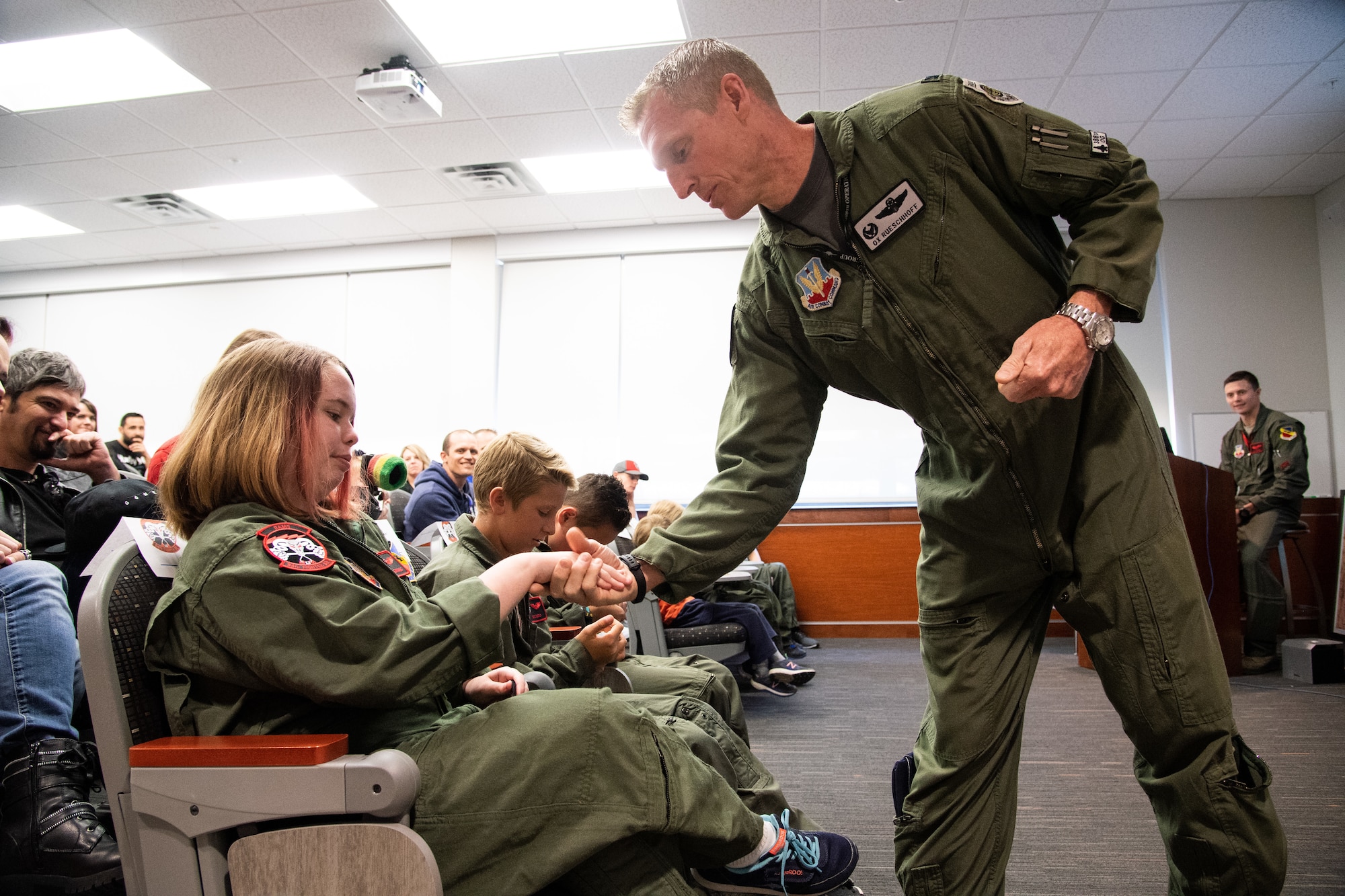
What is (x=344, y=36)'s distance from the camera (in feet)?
14.0

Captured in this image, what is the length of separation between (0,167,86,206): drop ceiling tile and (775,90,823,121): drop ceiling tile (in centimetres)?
516

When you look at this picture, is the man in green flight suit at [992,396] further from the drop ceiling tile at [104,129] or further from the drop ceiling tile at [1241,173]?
the drop ceiling tile at [1241,173]

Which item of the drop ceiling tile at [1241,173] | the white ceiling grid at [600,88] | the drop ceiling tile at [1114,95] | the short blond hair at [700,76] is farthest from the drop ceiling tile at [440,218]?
the short blond hair at [700,76]

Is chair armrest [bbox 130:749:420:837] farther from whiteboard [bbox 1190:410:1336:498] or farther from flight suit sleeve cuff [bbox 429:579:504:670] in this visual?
whiteboard [bbox 1190:410:1336:498]

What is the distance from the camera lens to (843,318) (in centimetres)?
131

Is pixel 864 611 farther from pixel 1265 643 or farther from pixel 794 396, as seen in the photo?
pixel 794 396

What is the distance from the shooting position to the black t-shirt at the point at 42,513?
2.05m

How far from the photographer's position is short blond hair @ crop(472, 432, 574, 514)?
204 centimetres

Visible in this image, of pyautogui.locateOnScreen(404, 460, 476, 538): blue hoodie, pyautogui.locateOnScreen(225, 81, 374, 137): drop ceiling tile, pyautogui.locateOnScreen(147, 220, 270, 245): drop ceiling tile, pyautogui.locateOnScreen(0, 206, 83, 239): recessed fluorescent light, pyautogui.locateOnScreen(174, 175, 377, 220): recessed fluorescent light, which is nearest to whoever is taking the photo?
pyautogui.locateOnScreen(404, 460, 476, 538): blue hoodie

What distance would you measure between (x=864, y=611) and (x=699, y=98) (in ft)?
18.0

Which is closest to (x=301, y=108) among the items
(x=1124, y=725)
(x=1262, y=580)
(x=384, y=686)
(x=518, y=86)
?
(x=518, y=86)

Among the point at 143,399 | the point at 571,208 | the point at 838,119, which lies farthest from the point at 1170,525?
the point at 143,399

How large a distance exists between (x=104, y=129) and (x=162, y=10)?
61.8 inches

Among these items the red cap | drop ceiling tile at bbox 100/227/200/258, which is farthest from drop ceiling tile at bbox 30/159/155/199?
the red cap
